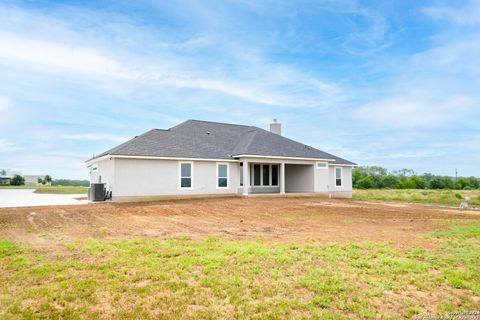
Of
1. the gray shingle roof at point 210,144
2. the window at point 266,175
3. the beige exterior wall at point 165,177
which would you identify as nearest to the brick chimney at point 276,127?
the gray shingle roof at point 210,144

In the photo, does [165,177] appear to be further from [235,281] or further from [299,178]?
[235,281]

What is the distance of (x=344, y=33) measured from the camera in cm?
1838

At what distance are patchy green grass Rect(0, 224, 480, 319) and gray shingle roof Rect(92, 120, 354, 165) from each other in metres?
12.8

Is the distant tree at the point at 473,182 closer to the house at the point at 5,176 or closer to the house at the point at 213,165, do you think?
the house at the point at 213,165

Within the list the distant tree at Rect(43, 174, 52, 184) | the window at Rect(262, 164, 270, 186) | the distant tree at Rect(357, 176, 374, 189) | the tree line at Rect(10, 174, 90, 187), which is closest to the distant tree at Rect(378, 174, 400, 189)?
the distant tree at Rect(357, 176, 374, 189)

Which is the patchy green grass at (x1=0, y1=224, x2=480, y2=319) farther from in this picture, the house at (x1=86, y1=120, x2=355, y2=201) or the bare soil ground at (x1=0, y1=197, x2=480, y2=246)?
the house at (x1=86, y1=120, x2=355, y2=201)

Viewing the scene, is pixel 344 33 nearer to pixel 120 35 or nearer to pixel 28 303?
pixel 120 35

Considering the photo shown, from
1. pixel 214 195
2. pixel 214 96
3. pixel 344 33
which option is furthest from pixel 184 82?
pixel 344 33

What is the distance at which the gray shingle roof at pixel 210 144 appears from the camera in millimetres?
19136

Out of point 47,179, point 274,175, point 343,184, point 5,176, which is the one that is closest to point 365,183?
point 343,184

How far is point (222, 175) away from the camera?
21328 mm

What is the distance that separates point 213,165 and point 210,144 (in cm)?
226

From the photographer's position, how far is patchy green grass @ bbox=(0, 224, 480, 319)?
11.9ft

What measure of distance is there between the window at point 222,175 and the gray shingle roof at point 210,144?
665 millimetres
